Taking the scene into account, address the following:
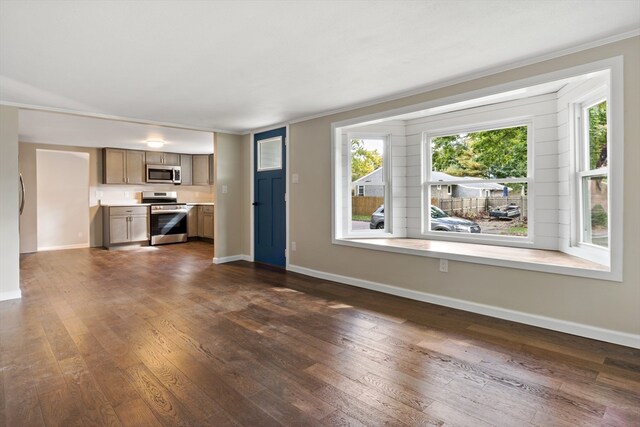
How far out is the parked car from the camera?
3.69 metres

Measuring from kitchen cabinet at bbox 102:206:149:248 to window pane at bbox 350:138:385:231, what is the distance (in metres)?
5.23

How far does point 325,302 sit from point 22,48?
3.20m

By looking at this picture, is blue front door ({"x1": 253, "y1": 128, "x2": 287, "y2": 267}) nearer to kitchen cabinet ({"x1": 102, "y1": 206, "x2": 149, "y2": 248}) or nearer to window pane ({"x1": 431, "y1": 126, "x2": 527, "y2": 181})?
window pane ({"x1": 431, "y1": 126, "x2": 527, "y2": 181})

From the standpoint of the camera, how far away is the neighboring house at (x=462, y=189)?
12.6 feet

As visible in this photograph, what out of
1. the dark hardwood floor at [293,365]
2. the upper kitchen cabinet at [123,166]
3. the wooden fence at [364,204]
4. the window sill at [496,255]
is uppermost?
the upper kitchen cabinet at [123,166]

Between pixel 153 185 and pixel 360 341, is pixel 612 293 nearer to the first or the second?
pixel 360 341

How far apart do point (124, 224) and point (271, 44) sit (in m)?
6.29

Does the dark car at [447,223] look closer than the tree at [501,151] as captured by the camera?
No

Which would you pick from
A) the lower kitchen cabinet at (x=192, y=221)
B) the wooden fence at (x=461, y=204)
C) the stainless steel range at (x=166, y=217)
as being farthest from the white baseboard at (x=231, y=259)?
the lower kitchen cabinet at (x=192, y=221)

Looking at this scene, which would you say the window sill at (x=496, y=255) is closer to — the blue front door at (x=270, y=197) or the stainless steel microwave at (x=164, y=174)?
the blue front door at (x=270, y=197)

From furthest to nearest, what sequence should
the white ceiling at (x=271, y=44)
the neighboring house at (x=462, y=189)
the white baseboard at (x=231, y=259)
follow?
the white baseboard at (x=231, y=259)
the neighboring house at (x=462, y=189)
the white ceiling at (x=271, y=44)

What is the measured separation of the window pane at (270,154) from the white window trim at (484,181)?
2.17 metres

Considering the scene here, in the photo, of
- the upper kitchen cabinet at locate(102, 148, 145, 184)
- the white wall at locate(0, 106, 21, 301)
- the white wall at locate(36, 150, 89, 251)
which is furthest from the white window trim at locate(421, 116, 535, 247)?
the white wall at locate(36, 150, 89, 251)

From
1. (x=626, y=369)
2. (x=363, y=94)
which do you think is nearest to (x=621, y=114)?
(x=626, y=369)
